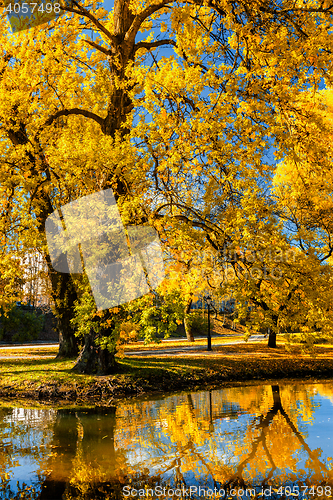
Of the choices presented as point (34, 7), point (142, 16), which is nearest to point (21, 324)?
point (34, 7)

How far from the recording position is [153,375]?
45.5 ft

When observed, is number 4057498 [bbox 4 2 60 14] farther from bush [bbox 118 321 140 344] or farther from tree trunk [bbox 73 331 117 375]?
tree trunk [bbox 73 331 117 375]

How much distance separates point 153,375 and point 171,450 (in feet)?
23.3

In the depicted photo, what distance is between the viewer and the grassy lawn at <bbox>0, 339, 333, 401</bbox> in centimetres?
1235

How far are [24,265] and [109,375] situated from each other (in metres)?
5.85

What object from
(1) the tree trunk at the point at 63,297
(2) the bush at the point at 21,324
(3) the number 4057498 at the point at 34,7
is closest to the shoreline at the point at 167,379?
(1) the tree trunk at the point at 63,297

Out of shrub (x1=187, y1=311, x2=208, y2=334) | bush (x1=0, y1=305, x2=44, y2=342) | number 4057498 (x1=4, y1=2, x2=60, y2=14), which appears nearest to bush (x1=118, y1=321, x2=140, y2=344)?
number 4057498 (x1=4, y1=2, x2=60, y2=14)

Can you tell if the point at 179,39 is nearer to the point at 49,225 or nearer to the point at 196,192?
the point at 196,192

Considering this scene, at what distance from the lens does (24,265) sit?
16188 mm

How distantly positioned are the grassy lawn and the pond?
1.52 meters

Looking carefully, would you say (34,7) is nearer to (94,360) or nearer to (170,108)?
(170,108)

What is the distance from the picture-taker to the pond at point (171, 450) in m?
5.41

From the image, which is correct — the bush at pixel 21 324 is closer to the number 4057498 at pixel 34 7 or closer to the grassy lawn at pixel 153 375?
the grassy lawn at pixel 153 375

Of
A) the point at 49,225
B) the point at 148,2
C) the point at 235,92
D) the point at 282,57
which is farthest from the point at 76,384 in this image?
the point at 148,2
